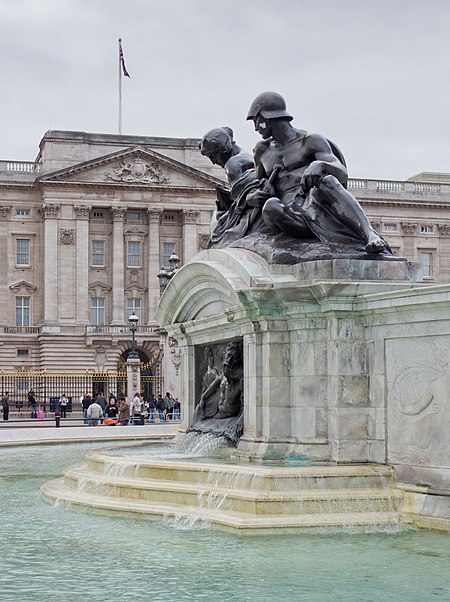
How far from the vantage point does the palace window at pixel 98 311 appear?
66.8 meters

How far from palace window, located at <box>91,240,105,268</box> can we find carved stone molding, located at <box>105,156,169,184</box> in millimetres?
4044

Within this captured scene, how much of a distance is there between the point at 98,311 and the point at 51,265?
413 centimetres

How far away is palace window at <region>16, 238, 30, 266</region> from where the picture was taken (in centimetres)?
6675

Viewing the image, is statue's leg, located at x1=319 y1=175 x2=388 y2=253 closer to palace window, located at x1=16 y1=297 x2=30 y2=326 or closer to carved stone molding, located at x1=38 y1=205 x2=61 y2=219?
carved stone molding, located at x1=38 y1=205 x2=61 y2=219

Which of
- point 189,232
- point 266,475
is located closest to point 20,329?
point 189,232

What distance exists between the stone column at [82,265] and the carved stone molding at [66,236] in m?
0.44

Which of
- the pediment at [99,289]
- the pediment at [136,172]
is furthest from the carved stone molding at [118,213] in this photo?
the pediment at [99,289]

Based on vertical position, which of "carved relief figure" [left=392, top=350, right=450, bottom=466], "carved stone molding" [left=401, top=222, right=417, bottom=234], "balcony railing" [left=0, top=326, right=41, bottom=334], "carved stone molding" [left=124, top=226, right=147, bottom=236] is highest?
"carved stone molding" [left=401, top=222, right=417, bottom=234]

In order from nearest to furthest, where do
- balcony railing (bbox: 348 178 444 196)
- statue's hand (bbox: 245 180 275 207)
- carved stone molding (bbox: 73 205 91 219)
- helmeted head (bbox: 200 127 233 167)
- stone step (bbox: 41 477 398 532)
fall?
1. stone step (bbox: 41 477 398 532)
2. statue's hand (bbox: 245 180 275 207)
3. helmeted head (bbox: 200 127 233 167)
4. carved stone molding (bbox: 73 205 91 219)
5. balcony railing (bbox: 348 178 444 196)

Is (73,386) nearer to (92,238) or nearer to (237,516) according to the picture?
(92,238)

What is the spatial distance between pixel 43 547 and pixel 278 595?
254 cm

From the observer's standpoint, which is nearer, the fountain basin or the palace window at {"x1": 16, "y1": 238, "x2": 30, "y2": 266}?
the fountain basin

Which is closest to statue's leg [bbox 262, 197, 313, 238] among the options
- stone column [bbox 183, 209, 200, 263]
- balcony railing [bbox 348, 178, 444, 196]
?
stone column [bbox 183, 209, 200, 263]

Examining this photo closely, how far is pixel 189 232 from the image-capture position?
2694 inches
